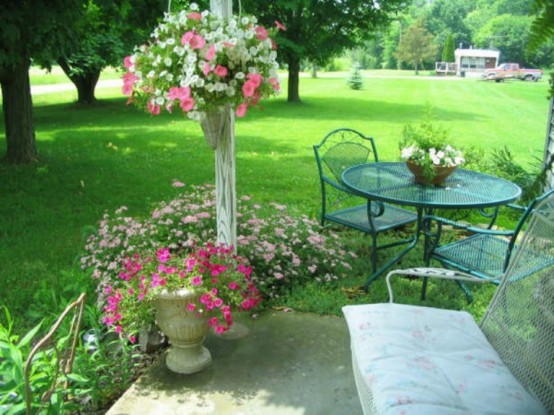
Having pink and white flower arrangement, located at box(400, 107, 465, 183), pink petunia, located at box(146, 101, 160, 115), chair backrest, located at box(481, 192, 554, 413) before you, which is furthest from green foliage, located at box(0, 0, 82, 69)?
chair backrest, located at box(481, 192, 554, 413)

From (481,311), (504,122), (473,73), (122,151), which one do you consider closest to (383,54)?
(473,73)

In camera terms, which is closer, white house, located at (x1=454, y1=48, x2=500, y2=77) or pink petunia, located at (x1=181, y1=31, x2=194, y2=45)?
pink petunia, located at (x1=181, y1=31, x2=194, y2=45)

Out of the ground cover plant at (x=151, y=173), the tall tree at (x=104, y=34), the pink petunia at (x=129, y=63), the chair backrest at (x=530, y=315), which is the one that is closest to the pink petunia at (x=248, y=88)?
the pink petunia at (x=129, y=63)

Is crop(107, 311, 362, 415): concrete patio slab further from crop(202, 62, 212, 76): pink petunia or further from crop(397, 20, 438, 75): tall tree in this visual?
crop(397, 20, 438, 75): tall tree

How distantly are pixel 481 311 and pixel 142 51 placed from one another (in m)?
2.57

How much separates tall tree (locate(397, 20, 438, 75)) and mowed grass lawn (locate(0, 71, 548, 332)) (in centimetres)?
4191

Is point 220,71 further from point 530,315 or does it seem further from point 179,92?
point 530,315

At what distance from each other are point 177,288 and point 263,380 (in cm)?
60

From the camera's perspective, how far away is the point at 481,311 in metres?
3.33

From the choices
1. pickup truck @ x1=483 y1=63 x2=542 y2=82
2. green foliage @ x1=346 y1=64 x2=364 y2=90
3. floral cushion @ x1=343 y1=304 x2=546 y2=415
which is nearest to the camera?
floral cushion @ x1=343 y1=304 x2=546 y2=415

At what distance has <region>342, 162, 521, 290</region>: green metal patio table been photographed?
317 centimetres

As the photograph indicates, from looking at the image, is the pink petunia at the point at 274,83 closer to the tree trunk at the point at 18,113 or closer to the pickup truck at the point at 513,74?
the tree trunk at the point at 18,113

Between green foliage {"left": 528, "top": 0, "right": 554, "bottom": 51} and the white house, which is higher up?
the white house

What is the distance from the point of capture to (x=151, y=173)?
23.7 feet
